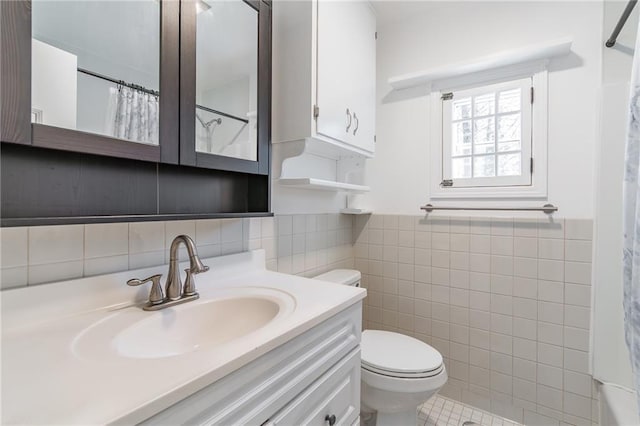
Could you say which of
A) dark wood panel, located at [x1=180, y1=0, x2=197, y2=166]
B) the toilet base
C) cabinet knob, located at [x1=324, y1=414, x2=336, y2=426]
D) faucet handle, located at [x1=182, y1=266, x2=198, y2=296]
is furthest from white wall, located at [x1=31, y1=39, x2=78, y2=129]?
the toilet base

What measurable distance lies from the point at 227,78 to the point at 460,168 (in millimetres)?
1433

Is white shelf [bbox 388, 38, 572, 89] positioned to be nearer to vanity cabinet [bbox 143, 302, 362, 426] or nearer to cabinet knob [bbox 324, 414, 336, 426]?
vanity cabinet [bbox 143, 302, 362, 426]

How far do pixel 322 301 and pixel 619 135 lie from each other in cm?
161

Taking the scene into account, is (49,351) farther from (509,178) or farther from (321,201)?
(509,178)

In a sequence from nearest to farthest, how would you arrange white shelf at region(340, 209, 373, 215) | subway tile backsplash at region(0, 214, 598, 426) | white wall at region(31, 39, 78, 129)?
white wall at region(31, 39, 78, 129), subway tile backsplash at region(0, 214, 598, 426), white shelf at region(340, 209, 373, 215)

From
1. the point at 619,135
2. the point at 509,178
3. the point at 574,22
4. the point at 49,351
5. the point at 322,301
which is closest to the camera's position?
the point at 49,351

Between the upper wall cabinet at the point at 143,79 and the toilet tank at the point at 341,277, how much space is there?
82cm

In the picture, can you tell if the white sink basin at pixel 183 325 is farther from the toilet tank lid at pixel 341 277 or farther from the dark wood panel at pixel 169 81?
the toilet tank lid at pixel 341 277

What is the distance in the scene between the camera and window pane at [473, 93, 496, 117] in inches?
68.1

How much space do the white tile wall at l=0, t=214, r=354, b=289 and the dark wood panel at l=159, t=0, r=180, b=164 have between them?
0.29 metres

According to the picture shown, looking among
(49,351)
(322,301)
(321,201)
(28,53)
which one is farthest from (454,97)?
(49,351)

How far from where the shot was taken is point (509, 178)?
5.46 ft

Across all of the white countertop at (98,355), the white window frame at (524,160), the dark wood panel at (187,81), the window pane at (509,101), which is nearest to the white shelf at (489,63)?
the white window frame at (524,160)

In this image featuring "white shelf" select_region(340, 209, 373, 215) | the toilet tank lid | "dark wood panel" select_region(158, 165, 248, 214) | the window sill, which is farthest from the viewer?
"white shelf" select_region(340, 209, 373, 215)
